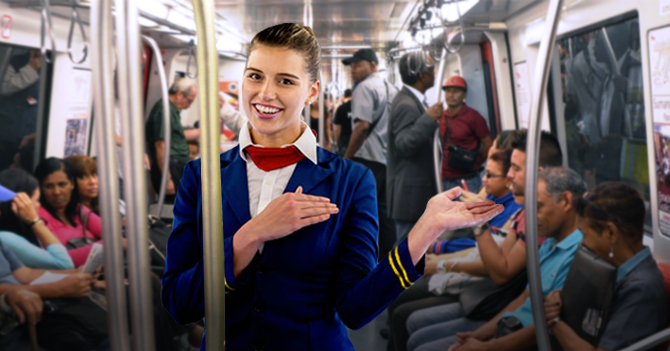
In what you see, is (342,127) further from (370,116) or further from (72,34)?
(72,34)

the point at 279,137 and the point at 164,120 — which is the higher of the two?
the point at 164,120

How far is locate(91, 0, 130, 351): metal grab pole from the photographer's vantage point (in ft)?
2.61

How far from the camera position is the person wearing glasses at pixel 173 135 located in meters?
→ 2.12

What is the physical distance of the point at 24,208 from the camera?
229 cm

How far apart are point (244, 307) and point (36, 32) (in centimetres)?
163

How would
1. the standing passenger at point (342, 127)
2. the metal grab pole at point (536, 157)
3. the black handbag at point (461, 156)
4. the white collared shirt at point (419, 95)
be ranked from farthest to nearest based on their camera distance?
the black handbag at point (461, 156), the white collared shirt at point (419, 95), the standing passenger at point (342, 127), the metal grab pole at point (536, 157)

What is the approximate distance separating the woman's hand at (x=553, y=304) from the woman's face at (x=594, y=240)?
19cm

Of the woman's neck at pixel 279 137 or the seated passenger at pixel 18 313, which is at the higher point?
the woman's neck at pixel 279 137

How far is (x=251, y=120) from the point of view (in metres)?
0.86

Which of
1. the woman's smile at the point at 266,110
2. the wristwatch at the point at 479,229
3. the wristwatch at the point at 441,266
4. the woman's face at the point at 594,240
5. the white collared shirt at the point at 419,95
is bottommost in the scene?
the wristwatch at the point at 441,266

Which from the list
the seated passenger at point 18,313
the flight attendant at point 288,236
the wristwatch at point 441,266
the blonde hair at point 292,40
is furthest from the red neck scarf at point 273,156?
the seated passenger at point 18,313

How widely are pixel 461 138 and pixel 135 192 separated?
1.53 metres

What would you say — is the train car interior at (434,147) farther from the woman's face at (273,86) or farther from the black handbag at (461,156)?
the woman's face at (273,86)

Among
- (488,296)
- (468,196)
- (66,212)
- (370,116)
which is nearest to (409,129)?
(370,116)
